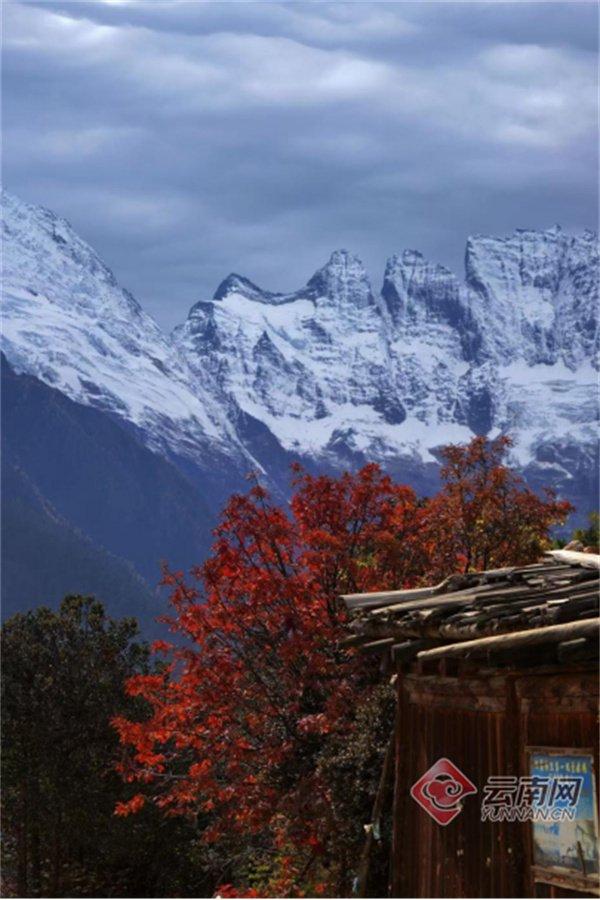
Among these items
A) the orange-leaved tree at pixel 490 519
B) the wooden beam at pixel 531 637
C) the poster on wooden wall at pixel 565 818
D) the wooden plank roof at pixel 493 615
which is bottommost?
the poster on wooden wall at pixel 565 818

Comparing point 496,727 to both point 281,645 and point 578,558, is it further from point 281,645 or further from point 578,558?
point 281,645

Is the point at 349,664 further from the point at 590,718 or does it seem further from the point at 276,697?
the point at 590,718

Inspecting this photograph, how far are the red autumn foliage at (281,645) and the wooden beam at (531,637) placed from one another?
16.0 ft

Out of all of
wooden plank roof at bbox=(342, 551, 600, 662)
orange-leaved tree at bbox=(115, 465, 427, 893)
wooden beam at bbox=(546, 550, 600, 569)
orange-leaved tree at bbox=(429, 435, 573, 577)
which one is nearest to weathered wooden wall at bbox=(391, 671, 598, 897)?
wooden plank roof at bbox=(342, 551, 600, 662)

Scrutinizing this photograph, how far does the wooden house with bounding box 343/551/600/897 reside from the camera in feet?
32.8

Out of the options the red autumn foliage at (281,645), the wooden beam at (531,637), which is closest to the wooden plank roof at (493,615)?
the wooden beam at (531,637)

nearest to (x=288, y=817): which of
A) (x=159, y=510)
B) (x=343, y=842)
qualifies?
(x=343, y=842)

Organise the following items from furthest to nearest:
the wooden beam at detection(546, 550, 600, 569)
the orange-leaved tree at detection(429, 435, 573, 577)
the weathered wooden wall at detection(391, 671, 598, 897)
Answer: the orange-leaved tree at detection(429, 435, 573, 577) → the wooden beam at detection(546, 550, 600, 569) → the weathered wooden wall at detection(391, 671, 598, 897)

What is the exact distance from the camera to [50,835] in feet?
109

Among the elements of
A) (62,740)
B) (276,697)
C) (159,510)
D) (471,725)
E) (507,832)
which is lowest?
(507,832)

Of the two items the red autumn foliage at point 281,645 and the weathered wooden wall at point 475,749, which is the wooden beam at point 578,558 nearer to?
the weathered wooden wall at point 475,749

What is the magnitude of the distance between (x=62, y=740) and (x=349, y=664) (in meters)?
17.7

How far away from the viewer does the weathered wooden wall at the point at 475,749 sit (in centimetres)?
1026

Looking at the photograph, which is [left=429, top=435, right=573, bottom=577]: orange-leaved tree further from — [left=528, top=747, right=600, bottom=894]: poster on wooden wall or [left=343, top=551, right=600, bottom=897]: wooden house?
[left=528, top=747, right=600, bottom=894]: poster on wooden wall
